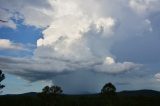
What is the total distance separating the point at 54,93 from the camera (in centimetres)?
18838

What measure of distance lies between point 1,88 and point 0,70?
1311 centimetres

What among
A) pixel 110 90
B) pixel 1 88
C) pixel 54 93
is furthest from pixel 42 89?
pixel 110 90

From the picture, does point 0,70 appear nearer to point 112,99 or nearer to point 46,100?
point 46,100

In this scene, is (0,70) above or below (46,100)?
above

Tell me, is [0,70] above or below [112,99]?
above

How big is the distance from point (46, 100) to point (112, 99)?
37517 millimetres

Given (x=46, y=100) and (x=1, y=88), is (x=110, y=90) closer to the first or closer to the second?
(x=46, y=100)

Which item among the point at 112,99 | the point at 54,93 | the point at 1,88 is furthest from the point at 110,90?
the point at 1,88

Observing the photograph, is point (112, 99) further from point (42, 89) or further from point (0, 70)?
point (0, 70)

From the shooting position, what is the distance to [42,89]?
186375 mm

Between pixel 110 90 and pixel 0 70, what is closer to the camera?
pixel 110 90

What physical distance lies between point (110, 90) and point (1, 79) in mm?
61431

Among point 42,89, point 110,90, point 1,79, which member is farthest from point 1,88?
point 110,90

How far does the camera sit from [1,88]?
185 m
